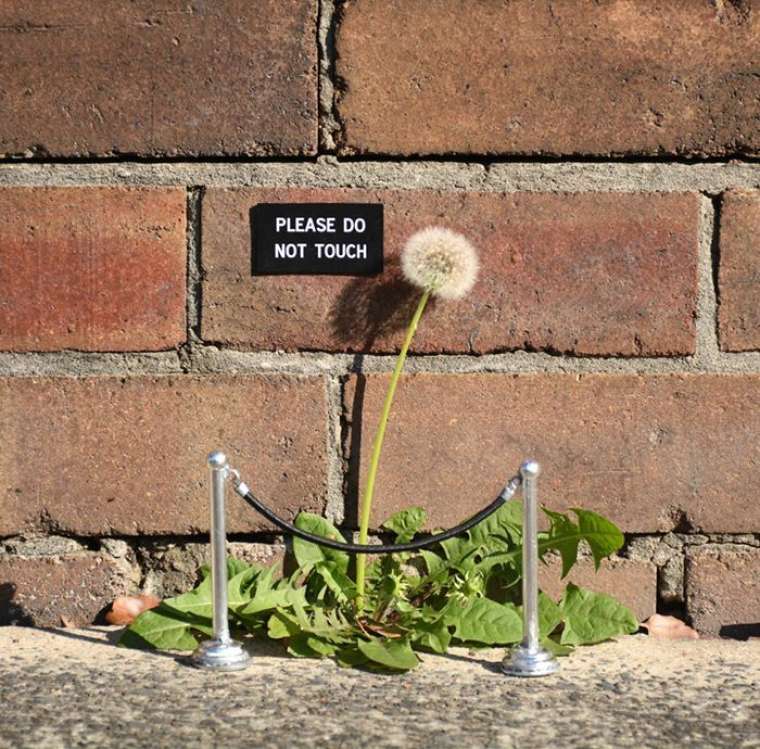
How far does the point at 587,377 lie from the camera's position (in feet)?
6.88

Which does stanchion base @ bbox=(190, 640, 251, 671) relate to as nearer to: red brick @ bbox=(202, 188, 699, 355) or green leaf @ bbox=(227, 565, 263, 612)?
green leaf @ bbox=(227, 565, 263, 612)

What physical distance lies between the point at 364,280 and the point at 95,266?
48 centimetres

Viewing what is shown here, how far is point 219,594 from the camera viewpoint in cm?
182

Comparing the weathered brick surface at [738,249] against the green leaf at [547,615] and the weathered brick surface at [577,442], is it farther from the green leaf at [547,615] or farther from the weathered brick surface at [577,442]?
the green leaf at [547,615]

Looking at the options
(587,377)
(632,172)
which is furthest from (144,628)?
(632,172)

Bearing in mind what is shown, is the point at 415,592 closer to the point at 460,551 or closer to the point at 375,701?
the point at 460,551

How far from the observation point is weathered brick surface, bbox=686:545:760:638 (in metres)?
2.11

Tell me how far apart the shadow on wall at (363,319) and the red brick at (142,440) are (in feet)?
0.20

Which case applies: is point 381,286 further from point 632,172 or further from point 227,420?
point 632,172

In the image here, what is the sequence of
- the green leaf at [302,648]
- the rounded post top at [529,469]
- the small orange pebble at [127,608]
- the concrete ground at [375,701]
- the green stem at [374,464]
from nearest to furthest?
the concrete ground at [375,701]
the rounded post top at [529,469]
the green leaf at [302,648]
the green stem at [374,464]
the small orange pebble at [127,608]

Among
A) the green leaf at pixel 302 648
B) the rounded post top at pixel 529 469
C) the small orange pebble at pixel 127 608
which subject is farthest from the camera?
the small orange pebble at pixel 127 608

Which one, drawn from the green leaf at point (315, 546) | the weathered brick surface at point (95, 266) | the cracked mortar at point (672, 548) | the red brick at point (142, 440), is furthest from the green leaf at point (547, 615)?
the weathered brick surface at point (95, 266)

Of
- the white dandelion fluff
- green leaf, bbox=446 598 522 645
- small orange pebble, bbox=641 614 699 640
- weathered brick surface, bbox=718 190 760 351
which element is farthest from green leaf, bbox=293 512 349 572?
weathered brick surface, bbox=718 190 760 351

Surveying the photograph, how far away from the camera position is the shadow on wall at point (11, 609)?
Answer: 2.11 meters
